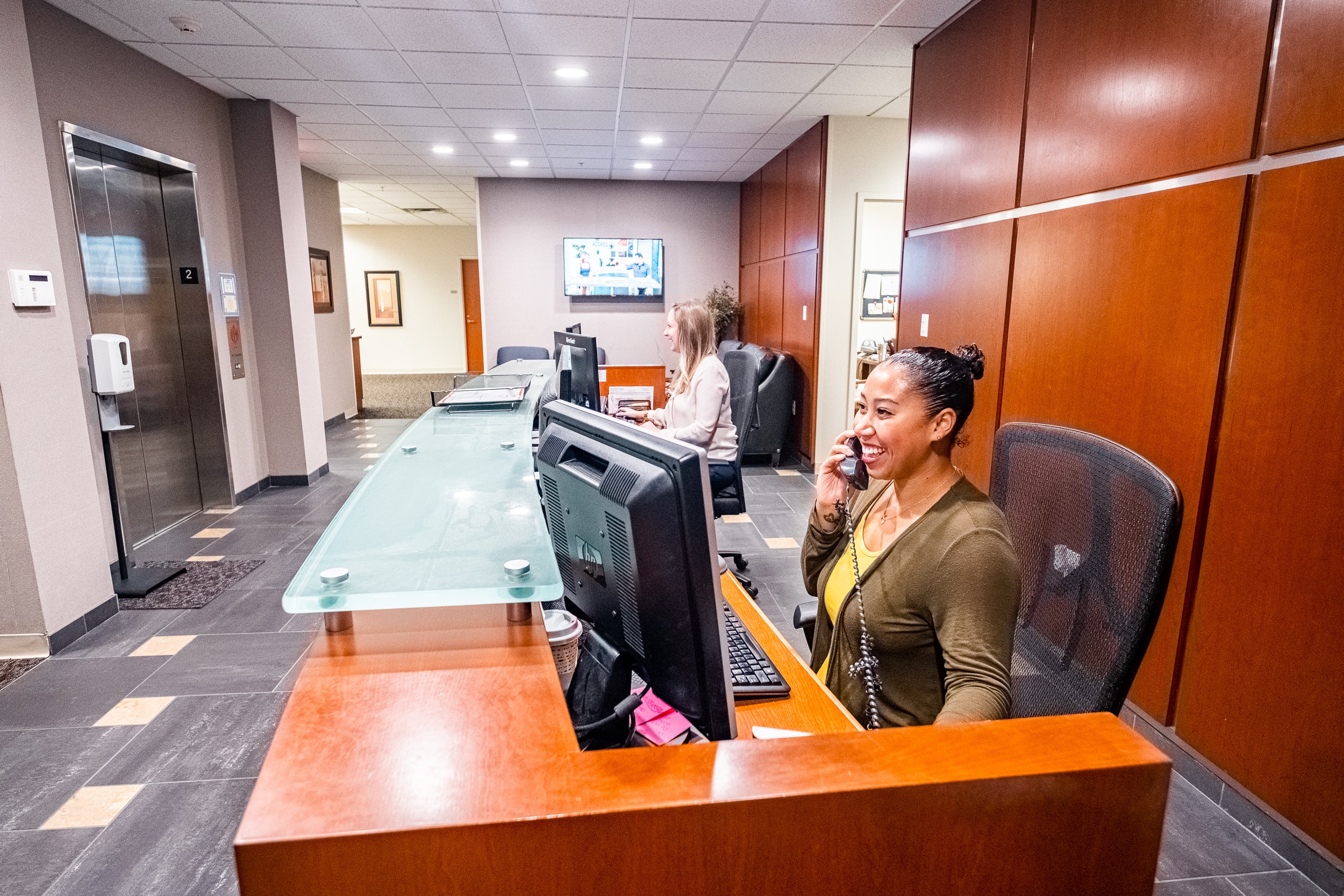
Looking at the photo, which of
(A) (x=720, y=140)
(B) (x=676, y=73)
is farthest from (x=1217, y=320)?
(A) (x=720, y=140)

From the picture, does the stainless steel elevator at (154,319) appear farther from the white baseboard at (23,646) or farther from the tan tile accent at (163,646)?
the tan tile accent at (163,646)

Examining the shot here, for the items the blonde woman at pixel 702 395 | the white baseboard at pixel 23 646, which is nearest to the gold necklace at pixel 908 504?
the blonde woman at pixel 702 395

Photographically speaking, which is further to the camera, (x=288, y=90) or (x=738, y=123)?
(x=738, y=123)

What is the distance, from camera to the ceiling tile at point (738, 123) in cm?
564

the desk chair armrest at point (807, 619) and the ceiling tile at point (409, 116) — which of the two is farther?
the ceiling tile at point (409, 116)

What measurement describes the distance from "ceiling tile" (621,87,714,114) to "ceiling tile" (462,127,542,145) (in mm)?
1133

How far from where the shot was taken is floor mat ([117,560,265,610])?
3.52 metres

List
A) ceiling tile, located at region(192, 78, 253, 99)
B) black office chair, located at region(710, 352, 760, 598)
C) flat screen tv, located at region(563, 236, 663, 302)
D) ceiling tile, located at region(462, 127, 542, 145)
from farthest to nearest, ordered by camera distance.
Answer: flat screen tv, located at region(563, 236, 663, 302) → ceiling tile, located at region(462, 127, 542, 145) → ceiling tile, located at region(192, 78, 253, 99) → black office chair, located at region(710, 352, 760, 598)

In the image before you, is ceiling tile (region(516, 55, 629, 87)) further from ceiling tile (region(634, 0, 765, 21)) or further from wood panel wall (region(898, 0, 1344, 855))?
wood panel wall (region(898, 0, 1344, 855))

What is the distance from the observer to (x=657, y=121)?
5754mm

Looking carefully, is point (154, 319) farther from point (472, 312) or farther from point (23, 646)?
point (472, 312)

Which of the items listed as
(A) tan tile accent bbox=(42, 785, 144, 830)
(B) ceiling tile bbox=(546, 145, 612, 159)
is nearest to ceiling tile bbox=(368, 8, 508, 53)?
(B) ceiling tile bbox=(546, 145, 612, 159)

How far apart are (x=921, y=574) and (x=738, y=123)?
17.6 ft

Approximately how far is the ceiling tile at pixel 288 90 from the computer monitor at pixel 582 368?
3.04 meters
